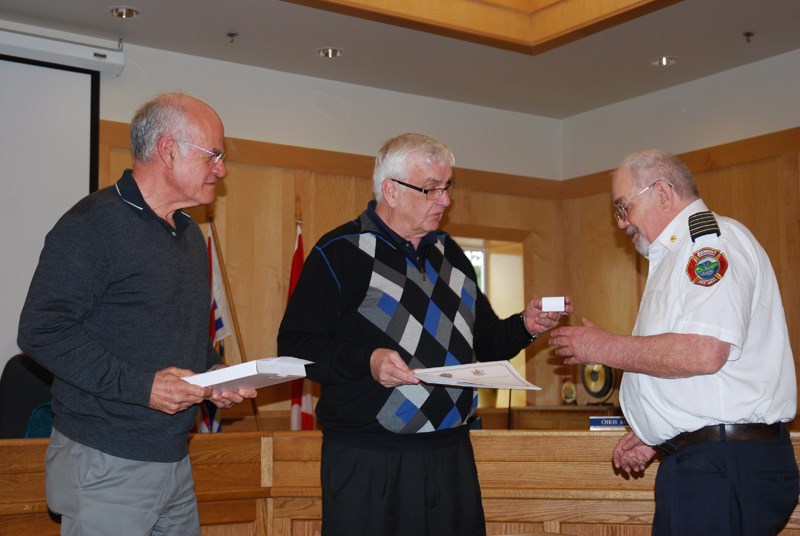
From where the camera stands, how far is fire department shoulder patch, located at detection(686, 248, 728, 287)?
7.59 ft

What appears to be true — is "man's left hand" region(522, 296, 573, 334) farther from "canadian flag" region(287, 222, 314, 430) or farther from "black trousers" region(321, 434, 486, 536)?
"canadian flag" region(287, 222, 314, 430)

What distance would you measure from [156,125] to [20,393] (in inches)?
92.9

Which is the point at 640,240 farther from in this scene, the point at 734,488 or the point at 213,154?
the point at 213,154

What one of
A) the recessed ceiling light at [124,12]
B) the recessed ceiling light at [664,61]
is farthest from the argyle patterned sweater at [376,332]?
the recessed ceiling light at [664,61]

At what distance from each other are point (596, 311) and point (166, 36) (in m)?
3.36

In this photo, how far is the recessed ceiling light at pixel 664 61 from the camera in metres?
5.45

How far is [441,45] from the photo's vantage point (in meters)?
5.21

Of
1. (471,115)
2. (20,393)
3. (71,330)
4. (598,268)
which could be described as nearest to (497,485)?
(71,330)

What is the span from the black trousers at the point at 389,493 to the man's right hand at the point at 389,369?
276 millimetres

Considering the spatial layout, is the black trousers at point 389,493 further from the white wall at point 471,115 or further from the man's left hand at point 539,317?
the white wall at point 471,115

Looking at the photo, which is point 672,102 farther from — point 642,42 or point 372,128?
point 372,128

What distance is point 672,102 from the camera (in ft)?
19.7

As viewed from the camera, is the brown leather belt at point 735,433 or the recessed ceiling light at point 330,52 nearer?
the brown leather belt at point 735,433

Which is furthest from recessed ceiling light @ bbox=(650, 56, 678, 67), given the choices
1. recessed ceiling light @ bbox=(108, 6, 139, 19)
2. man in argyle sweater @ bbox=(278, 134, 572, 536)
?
man in argyle sweater @ bbox=(278, 134, 572, 536)
